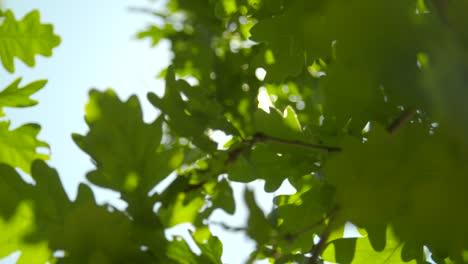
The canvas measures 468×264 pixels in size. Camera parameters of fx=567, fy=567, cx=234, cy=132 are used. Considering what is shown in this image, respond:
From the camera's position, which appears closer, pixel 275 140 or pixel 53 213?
pixel 53 213

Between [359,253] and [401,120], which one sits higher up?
[401,120]

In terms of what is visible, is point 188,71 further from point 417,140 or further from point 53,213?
point 417,140

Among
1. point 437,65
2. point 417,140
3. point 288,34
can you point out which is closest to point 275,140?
point 288,34

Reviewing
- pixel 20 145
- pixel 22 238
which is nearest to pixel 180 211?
pixel 22 238

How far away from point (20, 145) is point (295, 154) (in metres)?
0.67

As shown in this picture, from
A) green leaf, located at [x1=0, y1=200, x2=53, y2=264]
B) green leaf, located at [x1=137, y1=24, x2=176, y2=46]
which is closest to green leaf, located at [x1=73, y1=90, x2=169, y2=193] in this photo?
green leaf, located at [x1=0, y1=200, x2=53, y2=264]

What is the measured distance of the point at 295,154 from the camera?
1097mm

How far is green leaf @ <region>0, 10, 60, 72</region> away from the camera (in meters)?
1.55

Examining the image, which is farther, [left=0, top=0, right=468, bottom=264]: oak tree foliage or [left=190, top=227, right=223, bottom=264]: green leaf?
[left=190, top=227, right=223, bottom=264]: green leaf

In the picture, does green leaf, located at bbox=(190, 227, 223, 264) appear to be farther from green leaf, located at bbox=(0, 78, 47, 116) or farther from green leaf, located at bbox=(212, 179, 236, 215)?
green leaf, located at bbox=(0, 78, 47, 116)

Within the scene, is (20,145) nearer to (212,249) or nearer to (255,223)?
(212,249)

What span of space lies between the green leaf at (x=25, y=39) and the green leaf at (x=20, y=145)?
27cm

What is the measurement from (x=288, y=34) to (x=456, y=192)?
0.66 metres

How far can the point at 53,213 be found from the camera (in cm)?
79
